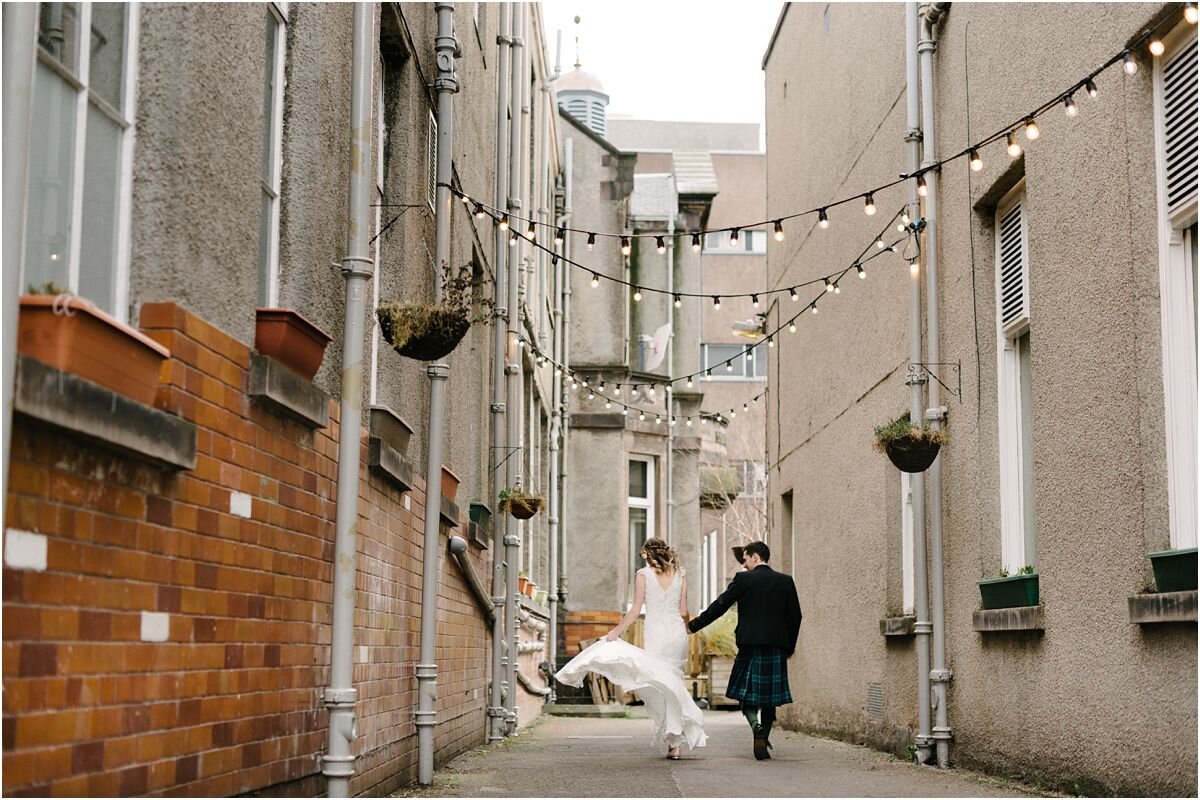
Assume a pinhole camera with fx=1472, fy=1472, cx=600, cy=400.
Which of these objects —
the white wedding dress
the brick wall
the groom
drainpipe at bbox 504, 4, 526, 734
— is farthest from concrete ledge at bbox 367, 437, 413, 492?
drainpipe at bbox 504, 4, 526, 734

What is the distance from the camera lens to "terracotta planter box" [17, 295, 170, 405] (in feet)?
12.2

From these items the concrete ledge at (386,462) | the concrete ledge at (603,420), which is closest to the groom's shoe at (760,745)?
the concrete ledge at (386,462)

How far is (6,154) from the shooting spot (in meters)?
3.44

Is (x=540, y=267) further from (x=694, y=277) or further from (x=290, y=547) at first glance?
(x=290, y=547)

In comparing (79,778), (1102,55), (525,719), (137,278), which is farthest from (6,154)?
(525,719)

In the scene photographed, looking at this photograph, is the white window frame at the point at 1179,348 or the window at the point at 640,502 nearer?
the white window frame at the point at 1179,348

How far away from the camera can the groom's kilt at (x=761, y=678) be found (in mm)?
11797

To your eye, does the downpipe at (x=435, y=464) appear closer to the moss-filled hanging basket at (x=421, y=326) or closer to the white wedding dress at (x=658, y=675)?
the moss-filled hanging basket at (x=421, y=326)

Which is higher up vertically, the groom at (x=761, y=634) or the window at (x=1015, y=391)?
the window at (x=1015, y=391)

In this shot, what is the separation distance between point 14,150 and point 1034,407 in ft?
23.1

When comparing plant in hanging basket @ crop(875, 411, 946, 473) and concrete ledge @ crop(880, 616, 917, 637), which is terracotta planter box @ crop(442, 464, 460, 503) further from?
concrete ledge @ crop(880, 616, 917, 637)

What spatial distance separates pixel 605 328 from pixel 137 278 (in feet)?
77.6

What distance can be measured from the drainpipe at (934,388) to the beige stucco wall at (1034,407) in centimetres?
9

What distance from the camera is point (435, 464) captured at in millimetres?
9297
